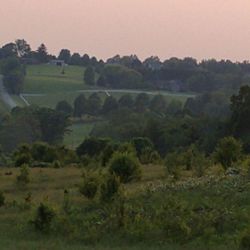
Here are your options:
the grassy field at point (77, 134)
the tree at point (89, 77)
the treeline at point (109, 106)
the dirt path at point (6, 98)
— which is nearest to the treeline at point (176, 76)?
the tree at point (89, 77)

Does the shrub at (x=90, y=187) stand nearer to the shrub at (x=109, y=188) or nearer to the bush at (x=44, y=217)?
the shrub at (x=109, y=188)

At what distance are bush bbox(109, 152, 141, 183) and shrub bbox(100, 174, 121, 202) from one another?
3904mm

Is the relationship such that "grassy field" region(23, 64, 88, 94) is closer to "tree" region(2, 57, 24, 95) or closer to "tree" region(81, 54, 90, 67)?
"tree" region(2, 57, 24, 95)

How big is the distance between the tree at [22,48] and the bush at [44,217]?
138 meters

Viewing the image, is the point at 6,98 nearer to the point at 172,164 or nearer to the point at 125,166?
the point at 172,164

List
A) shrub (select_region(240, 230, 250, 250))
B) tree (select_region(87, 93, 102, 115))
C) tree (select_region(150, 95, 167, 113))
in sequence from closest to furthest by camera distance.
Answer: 1. shrub (select_region(240, 230, 250, 250))
2. tree (select_region(87, 93, 102, 115))
3. tree (select_region(150, 95, 167, 113))

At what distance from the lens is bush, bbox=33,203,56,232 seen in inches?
546

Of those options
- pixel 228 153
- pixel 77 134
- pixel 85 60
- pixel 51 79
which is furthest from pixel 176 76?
pixel 228 153

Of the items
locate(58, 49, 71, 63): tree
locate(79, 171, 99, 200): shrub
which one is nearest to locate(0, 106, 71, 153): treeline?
locate(79, 171, 99, 200): shrub

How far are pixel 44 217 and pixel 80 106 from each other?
79341 mm

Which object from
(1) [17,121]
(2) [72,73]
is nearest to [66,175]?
(1) [17,121]

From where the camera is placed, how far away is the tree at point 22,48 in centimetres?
14988

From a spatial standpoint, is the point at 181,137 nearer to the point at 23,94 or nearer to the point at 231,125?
the point at 231,125

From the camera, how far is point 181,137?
1876 inches
